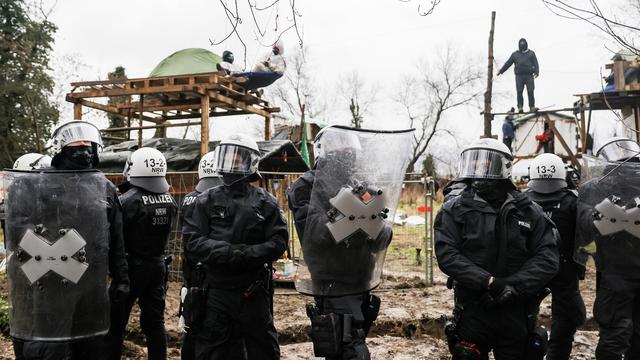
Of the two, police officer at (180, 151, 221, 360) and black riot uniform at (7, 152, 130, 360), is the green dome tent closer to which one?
police officer at (180, 151, 221, 360)

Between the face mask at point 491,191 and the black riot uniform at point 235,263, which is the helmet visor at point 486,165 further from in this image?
the black riot uniform at point 235,263

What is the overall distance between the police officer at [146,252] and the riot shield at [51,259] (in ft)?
2.86

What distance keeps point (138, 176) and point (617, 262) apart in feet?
14.3

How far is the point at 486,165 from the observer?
13.4 feet

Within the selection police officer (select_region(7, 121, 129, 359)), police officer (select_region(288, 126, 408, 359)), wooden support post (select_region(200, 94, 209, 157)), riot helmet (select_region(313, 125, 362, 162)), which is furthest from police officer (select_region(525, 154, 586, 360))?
wooden support post (select_region(200, 94, 209, 157))

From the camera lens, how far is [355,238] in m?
4.32

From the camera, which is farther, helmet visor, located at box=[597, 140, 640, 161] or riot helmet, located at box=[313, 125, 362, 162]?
helmet visor, located at box=[597, 140, 640, 161]

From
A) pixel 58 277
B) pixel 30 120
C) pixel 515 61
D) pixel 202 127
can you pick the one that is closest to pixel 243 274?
pixel 58 277

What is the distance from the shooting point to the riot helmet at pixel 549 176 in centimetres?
543

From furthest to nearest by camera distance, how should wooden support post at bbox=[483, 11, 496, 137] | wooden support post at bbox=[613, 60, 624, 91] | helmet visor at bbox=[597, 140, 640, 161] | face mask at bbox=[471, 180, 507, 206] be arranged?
wooden support post at bbox=[483, 11, 496, 137]
wooden support post at bbox=[613, 60, 624, 91]
helmet visor at bbox=[597, 140, 640, 161]
face mask at bbox=[471, 180, 507, 206]

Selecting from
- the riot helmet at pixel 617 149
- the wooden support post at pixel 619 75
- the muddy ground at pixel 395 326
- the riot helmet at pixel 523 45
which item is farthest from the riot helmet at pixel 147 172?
the riot helmet at pixel 523 45

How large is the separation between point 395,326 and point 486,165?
384cm

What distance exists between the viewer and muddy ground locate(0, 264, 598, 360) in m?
6.02

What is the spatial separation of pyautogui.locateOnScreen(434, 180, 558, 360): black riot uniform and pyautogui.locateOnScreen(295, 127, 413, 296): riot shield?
0.64m
